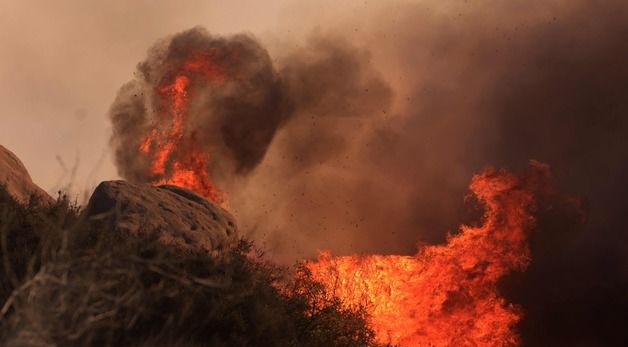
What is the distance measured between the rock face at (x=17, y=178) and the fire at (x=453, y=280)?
11.2m

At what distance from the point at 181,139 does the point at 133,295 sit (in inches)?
894

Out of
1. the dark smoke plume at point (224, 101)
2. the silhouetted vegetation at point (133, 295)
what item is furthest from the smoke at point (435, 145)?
the silhouetted vegetation at point (133, 295)

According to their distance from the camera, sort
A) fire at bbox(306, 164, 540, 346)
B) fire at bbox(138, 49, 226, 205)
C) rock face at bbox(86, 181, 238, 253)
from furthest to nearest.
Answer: fire at bbox(138, 49, 226, 205) < fire at bbox(306, 164, 540, 346) < rock face at bbox(86, 181, 238, 253)

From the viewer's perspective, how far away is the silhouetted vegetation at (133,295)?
386 inches

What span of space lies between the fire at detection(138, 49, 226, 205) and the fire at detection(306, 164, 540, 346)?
630 centimetres

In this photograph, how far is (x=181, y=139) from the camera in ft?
113

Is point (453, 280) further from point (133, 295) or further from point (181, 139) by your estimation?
point (133, 295)

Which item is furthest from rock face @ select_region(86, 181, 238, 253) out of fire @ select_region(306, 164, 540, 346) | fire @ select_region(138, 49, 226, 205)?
fire @ select_region(138, 49, 226, 205)

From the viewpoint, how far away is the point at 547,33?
4103cm

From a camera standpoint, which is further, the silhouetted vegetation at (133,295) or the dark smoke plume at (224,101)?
the dark smoke plume at (224,101)

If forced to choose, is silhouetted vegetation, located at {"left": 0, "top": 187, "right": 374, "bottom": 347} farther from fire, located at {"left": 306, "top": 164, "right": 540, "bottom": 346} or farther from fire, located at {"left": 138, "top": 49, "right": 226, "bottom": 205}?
fire, located at {"left": 138, "top": 49, "right": 226, "bottom": 205}

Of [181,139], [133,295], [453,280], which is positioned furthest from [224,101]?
[133,295]

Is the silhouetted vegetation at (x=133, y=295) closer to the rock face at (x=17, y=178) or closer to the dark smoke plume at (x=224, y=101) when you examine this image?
the rock face at (x=17, y=178)

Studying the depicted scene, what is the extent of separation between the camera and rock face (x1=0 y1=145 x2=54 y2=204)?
70.8 feet
